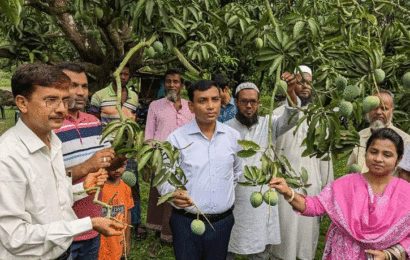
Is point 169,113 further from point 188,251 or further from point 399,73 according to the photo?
point 399,73

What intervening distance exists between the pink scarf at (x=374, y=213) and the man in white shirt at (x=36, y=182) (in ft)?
3.50

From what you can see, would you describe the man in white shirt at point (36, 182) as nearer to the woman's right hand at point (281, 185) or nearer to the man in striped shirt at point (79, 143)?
the man in striped shirt at point (79, 143)

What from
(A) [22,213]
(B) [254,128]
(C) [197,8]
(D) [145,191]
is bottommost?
(D) [145,191]

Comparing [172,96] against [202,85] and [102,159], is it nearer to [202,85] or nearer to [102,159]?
[202,85]

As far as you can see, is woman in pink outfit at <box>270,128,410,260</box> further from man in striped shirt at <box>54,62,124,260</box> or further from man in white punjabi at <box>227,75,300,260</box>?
man in striped shirt at <box>54,62,124,260</box>

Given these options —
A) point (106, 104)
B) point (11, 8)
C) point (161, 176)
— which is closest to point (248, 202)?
point (161, 176)

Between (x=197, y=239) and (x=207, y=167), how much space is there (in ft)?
1.25

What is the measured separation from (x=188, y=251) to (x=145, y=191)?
3.38 meters

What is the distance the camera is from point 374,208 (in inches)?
79.2

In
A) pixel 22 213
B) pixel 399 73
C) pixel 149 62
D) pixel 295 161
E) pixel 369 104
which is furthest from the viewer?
pixel 149 62

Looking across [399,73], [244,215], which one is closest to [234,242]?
[244,215]

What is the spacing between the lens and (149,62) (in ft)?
17.4

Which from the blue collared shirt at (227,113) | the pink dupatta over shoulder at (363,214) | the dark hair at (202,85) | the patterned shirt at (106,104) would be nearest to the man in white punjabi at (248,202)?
the dark hair at (202,85)

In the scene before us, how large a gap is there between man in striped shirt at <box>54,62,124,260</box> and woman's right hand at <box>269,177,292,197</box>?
0.72m
